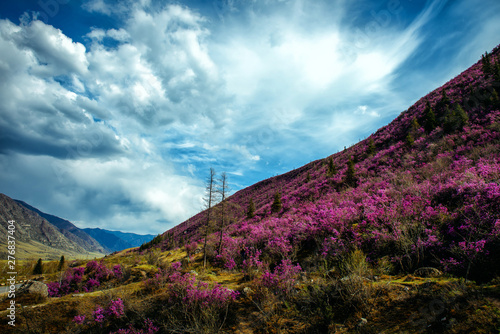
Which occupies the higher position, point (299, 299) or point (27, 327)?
point (299, 299)

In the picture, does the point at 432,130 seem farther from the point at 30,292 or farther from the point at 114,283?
the point at 30,292

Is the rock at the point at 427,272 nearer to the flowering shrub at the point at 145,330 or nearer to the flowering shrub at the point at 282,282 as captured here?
the flowering shrub at the point at 282,282

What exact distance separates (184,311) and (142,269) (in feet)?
22.1

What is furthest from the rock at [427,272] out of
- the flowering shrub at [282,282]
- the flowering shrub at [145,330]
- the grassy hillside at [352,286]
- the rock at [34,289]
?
the rock at [34,289]

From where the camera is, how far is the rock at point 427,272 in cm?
440

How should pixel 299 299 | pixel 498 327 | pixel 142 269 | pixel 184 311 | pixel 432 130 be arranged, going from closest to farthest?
pixel 498 327, pixel 299 299, pixel 184 311, pixel 142 269, pixel 432 130

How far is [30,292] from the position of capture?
768 cm

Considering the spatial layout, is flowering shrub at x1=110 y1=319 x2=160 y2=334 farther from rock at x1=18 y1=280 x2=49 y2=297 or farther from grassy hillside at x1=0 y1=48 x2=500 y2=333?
rock at x1=18 y1=280 x2=49 y2=297

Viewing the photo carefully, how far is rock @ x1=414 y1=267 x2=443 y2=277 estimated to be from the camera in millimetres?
4402

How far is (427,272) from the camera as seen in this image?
457cm

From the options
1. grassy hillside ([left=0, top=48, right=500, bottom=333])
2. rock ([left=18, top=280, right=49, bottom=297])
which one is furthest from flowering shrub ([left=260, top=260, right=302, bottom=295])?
rock ([left=18, top=280, right=49, bottom=297])

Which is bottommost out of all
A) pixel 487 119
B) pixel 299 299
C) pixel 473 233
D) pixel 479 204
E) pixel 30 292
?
pixel 30 292

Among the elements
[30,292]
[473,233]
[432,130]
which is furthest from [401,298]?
[432,130]

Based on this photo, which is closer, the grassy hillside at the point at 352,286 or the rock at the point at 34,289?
the grassy hillside at the point at 352,286
